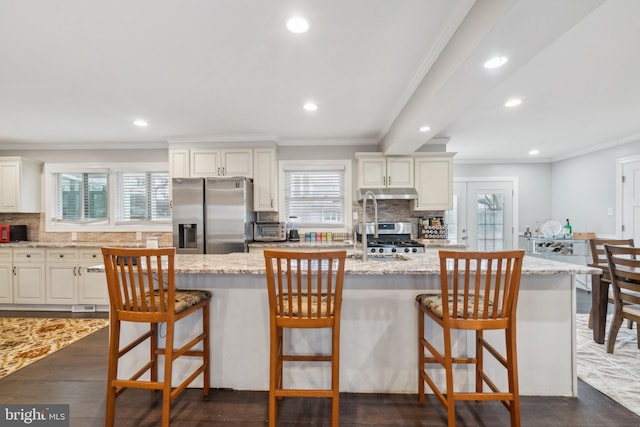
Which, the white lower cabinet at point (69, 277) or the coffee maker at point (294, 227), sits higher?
the coffee maker at point (294, 227)

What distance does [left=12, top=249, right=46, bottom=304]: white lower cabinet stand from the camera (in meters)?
4.16

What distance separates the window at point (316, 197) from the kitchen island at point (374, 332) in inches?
99.9

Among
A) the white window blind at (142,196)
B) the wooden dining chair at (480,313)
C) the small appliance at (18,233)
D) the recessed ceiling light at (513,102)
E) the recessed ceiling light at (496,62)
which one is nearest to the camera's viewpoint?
the wooden dining chair at (480,313)

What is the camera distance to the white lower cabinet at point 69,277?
4156 mm

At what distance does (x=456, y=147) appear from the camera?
5.08 metres

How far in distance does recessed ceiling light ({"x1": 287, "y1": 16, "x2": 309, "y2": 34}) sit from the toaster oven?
2.95 metres

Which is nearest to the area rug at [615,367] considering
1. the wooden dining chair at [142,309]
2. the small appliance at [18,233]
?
the wooden dining chair at [142,309]

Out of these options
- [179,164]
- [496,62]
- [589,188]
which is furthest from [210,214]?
[589,188]

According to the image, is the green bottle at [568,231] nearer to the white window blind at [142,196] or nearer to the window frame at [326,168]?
the window frame at [326,168]

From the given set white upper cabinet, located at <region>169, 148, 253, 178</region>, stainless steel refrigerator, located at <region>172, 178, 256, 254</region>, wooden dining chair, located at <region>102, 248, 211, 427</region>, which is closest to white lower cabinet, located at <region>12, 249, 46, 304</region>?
stainless steel refrigerator, located at <region>172, 178, 256, 254</region>

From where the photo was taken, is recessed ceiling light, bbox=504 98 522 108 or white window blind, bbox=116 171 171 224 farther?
white window blind, bbox=116 171 171 224

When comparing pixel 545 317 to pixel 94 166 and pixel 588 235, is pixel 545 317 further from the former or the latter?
pixel 94 166

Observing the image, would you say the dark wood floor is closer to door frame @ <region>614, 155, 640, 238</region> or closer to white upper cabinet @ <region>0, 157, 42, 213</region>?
white upper cabinet @ <region>0, 157, 42, 213</region>

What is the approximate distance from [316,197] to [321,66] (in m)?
2.51
